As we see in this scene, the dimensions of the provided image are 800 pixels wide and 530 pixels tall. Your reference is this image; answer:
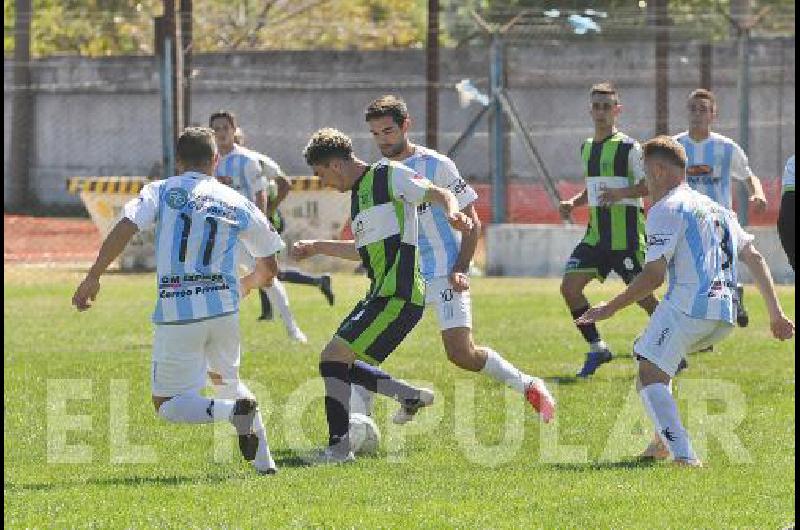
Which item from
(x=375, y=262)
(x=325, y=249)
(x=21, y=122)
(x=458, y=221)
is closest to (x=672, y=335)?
(x=458, y=221)

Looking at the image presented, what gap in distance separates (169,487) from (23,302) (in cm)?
1171

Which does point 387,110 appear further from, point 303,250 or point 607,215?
point 607,215

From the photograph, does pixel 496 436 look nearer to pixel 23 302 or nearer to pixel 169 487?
pixel 169 487

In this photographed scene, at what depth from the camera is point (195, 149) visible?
8844mm

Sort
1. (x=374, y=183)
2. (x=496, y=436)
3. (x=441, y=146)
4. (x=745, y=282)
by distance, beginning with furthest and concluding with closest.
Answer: (x=441, y=146)
(x=745, y=282)
(x=496, y=436)
(x=374, y=183)

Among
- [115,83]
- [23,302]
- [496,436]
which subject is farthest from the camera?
[115,83]

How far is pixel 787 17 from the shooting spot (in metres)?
29.5

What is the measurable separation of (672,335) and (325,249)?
192cm

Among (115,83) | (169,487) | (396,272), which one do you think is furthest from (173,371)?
(115,83)

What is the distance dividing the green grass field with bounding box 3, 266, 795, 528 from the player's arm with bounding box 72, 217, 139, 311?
864 mm

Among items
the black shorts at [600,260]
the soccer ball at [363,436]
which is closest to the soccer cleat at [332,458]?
the soccer ball at [363,436]

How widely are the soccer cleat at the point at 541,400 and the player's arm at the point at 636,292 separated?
60.5 inches

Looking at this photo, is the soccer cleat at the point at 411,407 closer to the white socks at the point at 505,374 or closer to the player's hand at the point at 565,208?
the white socks at the point at 505,374

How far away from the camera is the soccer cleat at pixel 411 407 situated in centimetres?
1005
